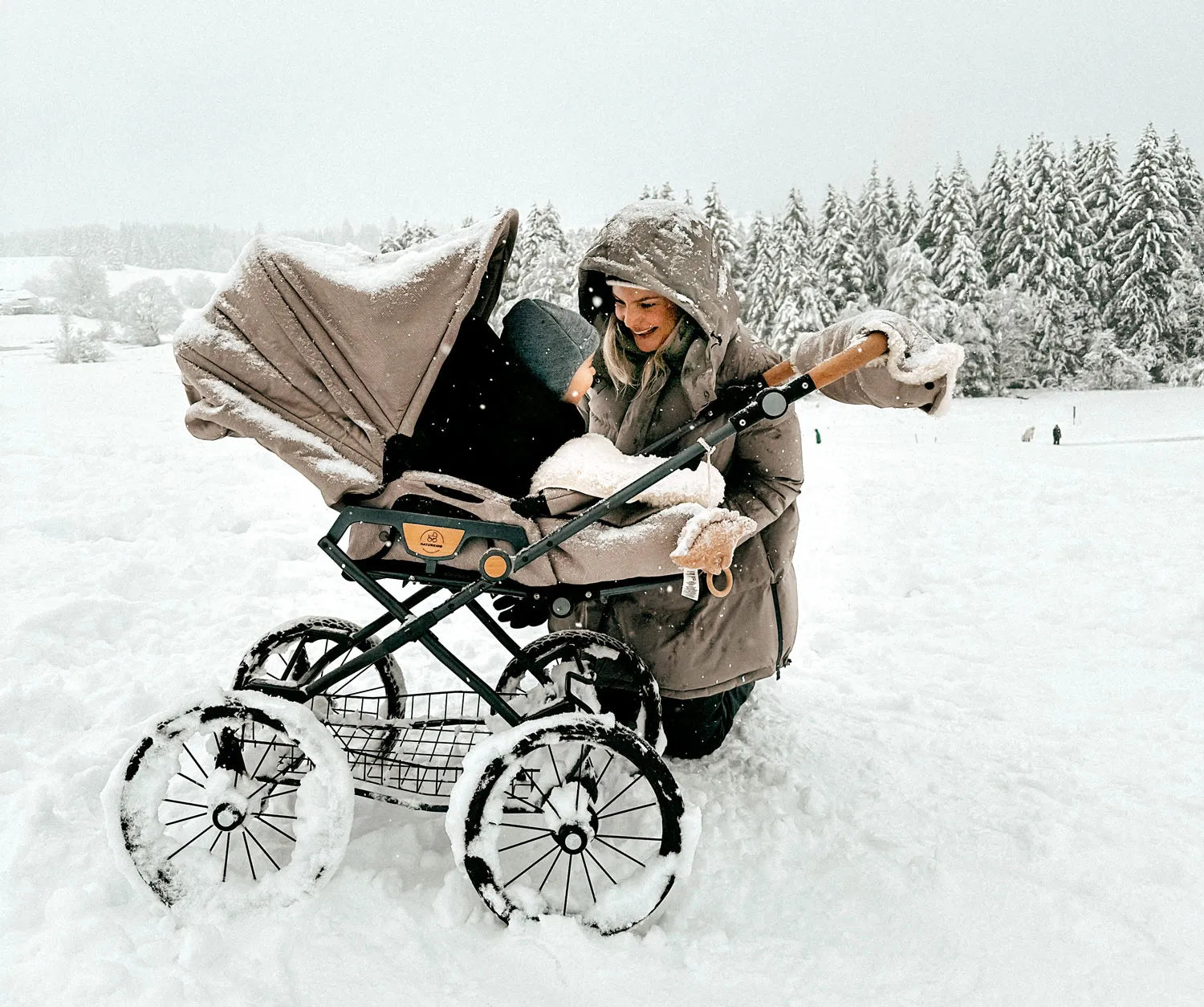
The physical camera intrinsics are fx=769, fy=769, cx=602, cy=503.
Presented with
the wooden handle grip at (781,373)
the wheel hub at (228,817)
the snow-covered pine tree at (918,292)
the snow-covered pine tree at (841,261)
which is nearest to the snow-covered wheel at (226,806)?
the wheel hub at (228,817)

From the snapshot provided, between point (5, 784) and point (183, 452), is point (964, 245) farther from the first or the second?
point (5, 784)

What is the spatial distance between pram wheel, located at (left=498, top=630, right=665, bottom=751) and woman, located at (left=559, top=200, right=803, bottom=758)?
0.57 ft

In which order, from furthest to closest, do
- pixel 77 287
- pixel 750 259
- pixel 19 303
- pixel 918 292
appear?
pixel 750 259
pixel 918 292
pixel 77 287
pixel 19 303

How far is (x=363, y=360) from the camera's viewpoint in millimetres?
2260

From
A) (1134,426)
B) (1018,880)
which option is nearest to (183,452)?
(1018,880)

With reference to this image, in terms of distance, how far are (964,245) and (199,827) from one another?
3732 cm

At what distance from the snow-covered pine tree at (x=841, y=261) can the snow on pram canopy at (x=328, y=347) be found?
119 ft

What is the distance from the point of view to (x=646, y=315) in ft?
10.0

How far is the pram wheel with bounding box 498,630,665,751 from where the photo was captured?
3123 millimetres

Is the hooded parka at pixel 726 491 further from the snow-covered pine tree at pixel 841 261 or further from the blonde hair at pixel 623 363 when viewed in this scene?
the snow-covered pine tree at pixel 841 261

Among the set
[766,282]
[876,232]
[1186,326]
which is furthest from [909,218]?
[1186,326]

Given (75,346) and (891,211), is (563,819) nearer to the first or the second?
(75,346)

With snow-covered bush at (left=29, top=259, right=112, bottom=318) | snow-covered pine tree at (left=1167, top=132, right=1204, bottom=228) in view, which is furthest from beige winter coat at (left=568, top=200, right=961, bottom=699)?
snow-covered pine tree at (left=1167, top=132, right=1204, bottom=228)

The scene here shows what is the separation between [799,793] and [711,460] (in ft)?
4.64
